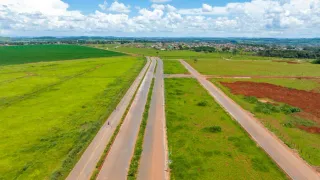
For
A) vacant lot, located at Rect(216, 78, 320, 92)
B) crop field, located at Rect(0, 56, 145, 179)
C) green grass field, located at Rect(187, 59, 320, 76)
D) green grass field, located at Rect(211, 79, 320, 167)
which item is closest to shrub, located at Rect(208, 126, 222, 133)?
green grass field, located at Rect(211, 79, 320, 167)

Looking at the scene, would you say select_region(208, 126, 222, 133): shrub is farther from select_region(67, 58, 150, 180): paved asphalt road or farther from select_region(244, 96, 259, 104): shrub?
select_region(244, 96, 259, 104): shrub

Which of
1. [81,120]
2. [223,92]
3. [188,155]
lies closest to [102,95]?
[81,120]

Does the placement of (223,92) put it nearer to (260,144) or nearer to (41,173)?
(260,144)

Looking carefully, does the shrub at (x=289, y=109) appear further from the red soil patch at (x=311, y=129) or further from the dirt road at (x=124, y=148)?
the dirt road at (x=124, y=148)

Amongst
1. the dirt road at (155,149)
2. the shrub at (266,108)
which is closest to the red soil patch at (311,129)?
the shrub at (266,108)

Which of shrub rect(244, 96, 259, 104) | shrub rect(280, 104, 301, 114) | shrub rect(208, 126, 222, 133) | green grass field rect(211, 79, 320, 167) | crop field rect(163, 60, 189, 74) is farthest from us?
crop field rect(163, 60, 189, 74)

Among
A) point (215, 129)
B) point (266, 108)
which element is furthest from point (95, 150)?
point (266, 108)
